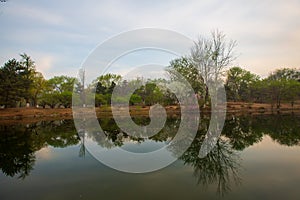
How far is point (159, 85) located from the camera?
36.0m

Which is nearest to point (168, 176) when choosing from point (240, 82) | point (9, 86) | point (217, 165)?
point (217, 165)

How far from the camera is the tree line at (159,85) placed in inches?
1169

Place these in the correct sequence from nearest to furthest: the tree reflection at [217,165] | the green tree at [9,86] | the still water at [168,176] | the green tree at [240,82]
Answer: the still water at [168,176] < the tree reflection at [217,165] < the green tree at [9,86] < the green tree at [240,82]

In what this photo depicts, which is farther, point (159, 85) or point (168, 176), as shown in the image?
point (159, 85)

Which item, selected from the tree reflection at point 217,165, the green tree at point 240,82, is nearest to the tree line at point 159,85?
the green tree at point 240,82

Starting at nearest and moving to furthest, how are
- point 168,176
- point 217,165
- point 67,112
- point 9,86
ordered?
point 168,176 < point 217,165 < point 9,86 < point 67,112

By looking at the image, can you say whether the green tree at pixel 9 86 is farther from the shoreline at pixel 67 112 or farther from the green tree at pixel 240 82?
the green tree at pixel 240 82

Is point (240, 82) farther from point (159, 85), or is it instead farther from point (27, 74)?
point (27, 74)

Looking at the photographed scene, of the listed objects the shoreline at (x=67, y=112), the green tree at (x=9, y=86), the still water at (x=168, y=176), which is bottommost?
the still water at (x=168, y=176)

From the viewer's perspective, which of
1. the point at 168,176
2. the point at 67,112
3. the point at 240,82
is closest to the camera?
the point at 168,176

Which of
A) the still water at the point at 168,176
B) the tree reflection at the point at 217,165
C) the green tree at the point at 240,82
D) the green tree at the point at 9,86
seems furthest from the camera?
the green tree at the point at 240,82

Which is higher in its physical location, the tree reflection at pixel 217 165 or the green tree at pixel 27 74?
the green tree at pixel 27 74

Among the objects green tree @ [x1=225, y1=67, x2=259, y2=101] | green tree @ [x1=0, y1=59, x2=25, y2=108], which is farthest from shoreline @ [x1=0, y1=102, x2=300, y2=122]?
green tree @ [x1=225, y1=67, x2=259, y2=101]

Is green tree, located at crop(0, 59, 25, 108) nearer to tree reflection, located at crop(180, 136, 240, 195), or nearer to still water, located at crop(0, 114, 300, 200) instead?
still water, located at crop(0, 114, 300, 200)
